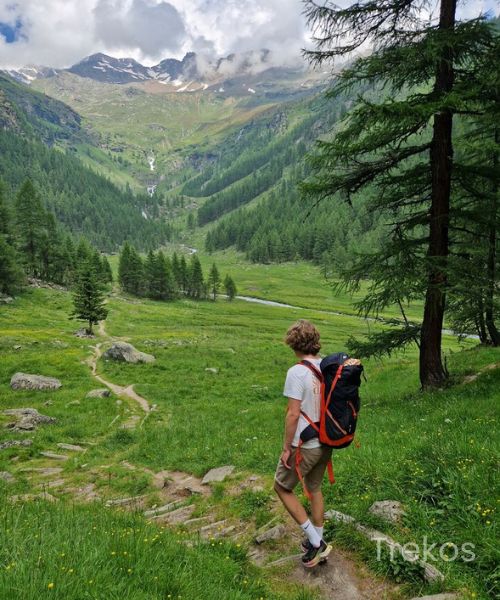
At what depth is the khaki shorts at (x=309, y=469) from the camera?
586 centimetres

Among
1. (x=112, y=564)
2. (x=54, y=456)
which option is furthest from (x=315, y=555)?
(x=54, y=456)

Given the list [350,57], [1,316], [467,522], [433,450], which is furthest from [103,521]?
[1,316]

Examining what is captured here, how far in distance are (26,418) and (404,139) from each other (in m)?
19.7

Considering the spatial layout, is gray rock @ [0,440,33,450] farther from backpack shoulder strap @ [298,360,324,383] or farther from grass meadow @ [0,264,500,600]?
backpack shoulder strap @ [298,360,324,383]

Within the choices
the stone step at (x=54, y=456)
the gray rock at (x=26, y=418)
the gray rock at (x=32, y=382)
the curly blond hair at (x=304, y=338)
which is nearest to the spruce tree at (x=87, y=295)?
the gray rock at (x=32, y=382)

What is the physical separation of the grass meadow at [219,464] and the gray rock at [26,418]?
2.30 feet

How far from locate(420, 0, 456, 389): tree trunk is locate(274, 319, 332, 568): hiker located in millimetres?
6747

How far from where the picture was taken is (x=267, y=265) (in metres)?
198

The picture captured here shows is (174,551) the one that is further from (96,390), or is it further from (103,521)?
(96,390)

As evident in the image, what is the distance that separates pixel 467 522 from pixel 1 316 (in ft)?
193

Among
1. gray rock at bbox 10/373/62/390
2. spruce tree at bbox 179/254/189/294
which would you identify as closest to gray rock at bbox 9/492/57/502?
gray rock at bbox 10/373/62/390

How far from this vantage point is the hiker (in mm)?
5781

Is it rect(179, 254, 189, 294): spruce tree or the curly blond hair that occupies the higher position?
the curly blond hair

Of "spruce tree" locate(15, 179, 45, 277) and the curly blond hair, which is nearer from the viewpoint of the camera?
the curly blond hair
